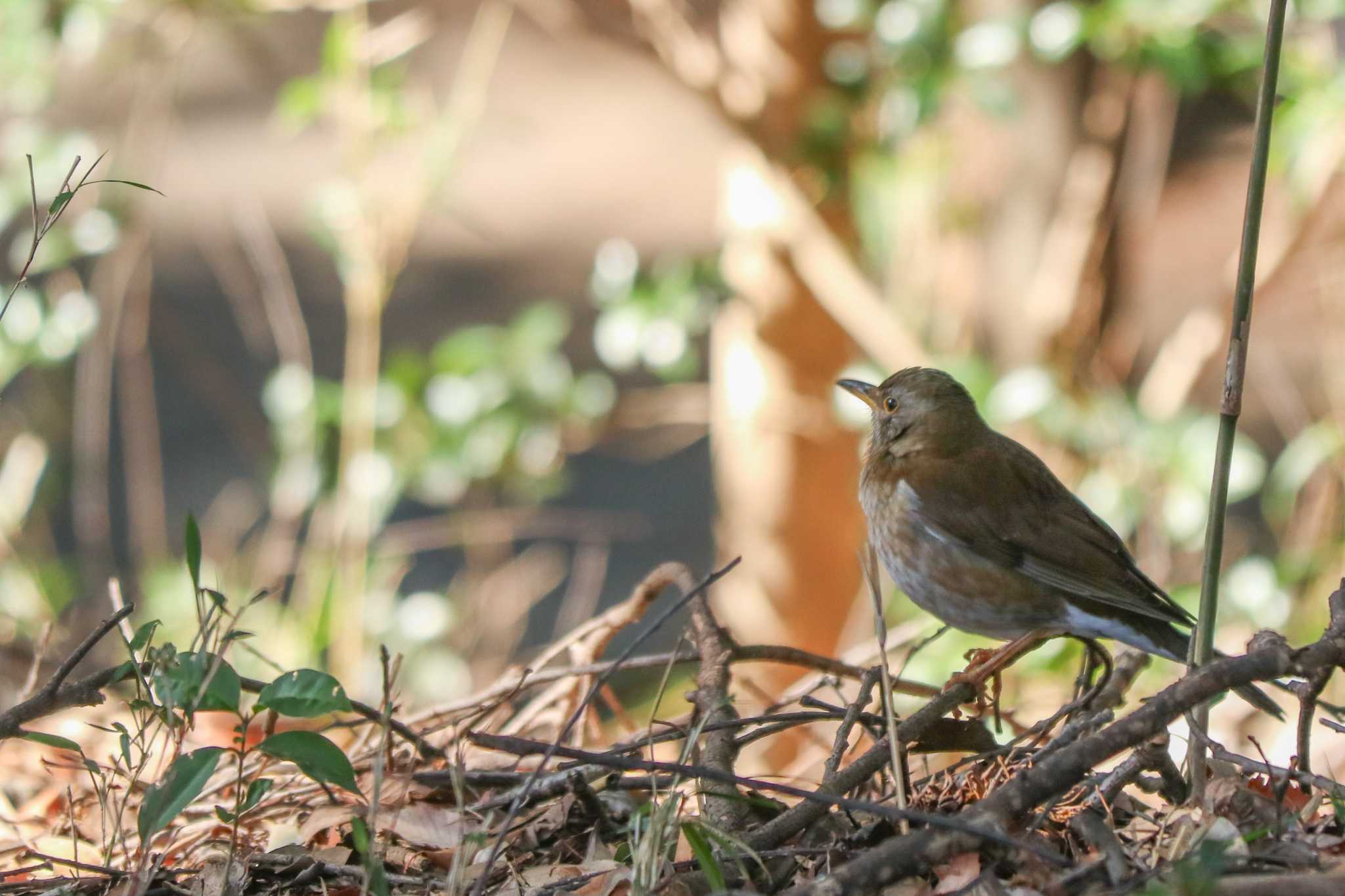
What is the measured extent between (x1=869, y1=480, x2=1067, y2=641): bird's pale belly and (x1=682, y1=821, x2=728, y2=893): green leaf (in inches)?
69.9

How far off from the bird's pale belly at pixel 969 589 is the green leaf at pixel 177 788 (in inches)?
80.6

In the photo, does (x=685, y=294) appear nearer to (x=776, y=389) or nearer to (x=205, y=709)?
(x=776, y=389)

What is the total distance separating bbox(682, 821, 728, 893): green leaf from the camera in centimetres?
163

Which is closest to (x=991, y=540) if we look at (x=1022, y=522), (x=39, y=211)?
(x=1022, y=522)

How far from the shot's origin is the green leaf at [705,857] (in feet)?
5.35

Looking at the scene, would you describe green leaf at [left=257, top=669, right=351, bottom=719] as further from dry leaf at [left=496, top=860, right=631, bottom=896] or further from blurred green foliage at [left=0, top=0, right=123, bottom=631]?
blurred green foliage at [left=0, top=0, right=123, bottom=631]

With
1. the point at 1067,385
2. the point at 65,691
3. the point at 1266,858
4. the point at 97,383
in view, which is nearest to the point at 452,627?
the point at 97,383

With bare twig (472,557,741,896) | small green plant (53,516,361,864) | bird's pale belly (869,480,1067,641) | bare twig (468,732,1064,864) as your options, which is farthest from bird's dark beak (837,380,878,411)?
small green plant (53,516,361,864)

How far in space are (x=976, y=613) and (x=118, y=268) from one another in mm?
3799

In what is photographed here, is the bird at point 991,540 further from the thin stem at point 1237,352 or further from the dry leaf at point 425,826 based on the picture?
the dry leaf at point 425,826

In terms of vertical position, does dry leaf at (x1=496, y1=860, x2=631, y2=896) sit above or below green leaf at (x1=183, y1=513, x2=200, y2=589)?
below

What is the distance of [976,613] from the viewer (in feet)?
11.2

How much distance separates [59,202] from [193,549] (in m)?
0.52

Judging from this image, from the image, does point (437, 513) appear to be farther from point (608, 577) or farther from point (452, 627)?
point (452, 627)
